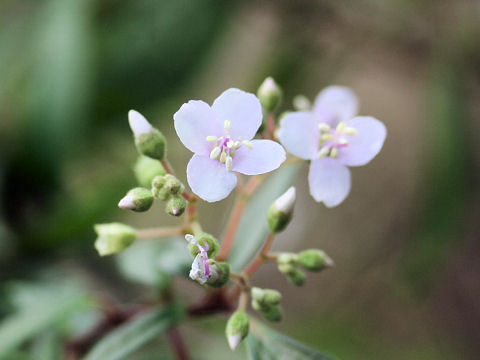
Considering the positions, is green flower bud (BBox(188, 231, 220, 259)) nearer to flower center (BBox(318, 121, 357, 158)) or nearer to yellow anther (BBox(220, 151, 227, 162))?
yellow anther (BBox(220, 151, 227, 162))

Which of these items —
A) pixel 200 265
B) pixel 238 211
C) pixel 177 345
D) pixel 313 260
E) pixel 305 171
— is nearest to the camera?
pixel 200 265

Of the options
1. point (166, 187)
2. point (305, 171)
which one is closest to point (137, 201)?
point (166, 187)

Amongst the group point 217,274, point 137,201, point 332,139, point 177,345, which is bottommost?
point 177,345

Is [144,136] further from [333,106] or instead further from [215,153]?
[333,106]

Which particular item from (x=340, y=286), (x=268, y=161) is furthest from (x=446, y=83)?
(x=268, y=161)

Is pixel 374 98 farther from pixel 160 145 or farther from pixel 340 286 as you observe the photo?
pixel 160 145

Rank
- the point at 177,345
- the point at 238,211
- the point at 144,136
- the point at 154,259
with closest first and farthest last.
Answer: the point at 144,136 → the point at 238,211 → the point at 177,345 → the point at 154,259
